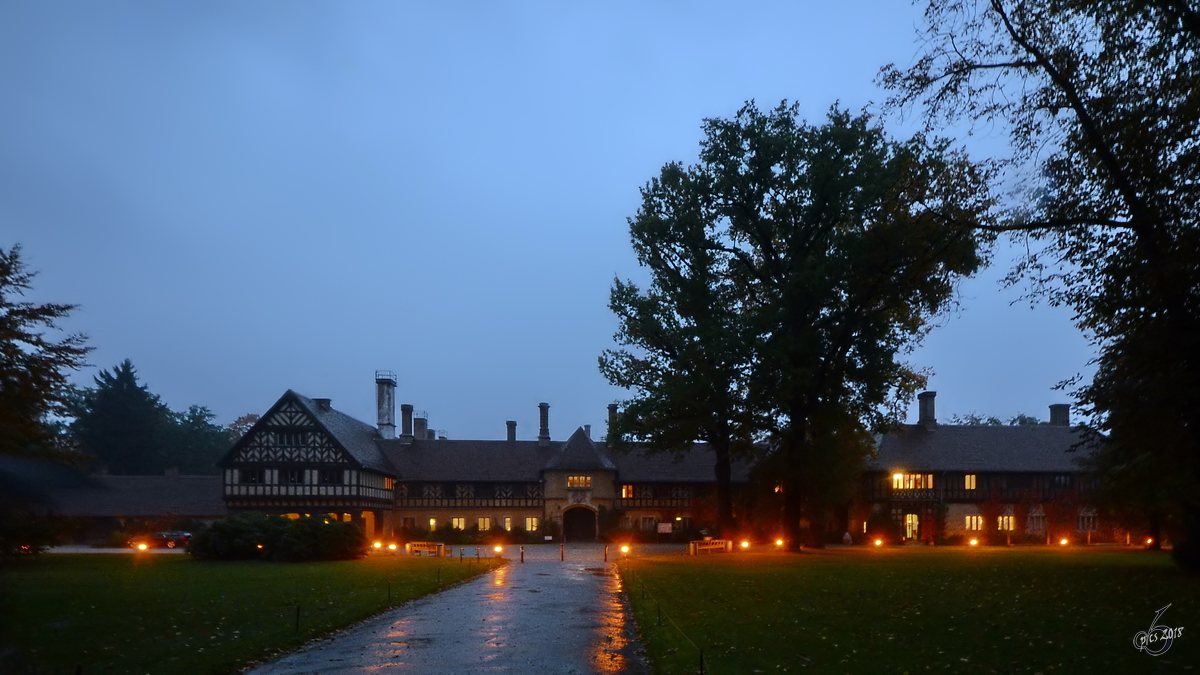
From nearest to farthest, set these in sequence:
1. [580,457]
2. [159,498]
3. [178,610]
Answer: [178,610], [159,498], [580,457]

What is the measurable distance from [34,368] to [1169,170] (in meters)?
32.2

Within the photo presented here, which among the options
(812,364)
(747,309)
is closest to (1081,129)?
(812,364)

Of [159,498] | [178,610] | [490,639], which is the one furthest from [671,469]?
[490,639]

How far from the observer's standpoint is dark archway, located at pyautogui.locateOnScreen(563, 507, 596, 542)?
217 feet

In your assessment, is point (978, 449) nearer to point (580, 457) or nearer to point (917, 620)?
point (580, 457)

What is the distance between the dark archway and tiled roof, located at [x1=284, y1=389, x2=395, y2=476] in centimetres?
1215

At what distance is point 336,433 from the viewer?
58562 mm

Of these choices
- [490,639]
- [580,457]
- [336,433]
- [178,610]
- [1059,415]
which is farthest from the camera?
[1059,415]

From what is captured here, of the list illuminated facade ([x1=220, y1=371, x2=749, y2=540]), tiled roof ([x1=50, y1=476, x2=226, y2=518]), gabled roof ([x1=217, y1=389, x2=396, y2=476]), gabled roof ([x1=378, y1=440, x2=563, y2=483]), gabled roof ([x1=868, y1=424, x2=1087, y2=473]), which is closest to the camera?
gabled roof ([x1=217, y1=389, x2=396, y2=476])

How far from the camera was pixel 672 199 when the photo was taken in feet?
132

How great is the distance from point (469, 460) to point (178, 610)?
165 ft

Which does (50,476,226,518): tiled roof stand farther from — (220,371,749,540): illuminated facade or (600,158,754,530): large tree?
(600,158,754,530): large tree

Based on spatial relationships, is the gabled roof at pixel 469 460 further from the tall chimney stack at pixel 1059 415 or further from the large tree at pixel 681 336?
the tall chimney stack at pixel 1059 415

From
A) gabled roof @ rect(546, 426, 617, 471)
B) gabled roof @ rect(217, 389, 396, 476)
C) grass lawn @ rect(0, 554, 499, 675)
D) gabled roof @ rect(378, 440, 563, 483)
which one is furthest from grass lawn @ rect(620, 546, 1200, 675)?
gabled roof @ rect(378, 440, 563, 483)
